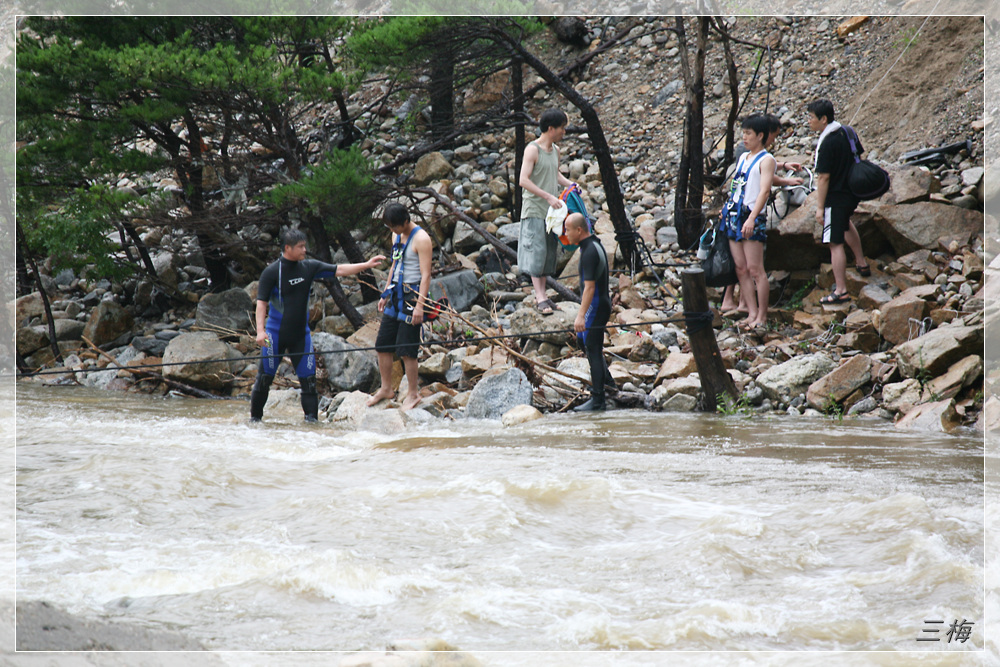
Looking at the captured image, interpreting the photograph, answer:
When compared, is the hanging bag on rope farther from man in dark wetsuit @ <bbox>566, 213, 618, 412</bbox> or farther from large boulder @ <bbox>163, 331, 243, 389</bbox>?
large boulder @ <bbox>163, 331, 243, 389</bbox>

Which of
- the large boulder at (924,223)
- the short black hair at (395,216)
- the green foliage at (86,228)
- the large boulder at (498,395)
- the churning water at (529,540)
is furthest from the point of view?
the green foliage at (86,228)

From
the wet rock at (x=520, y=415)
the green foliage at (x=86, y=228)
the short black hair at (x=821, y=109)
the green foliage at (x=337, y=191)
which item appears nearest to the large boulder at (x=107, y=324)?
the green foliage at (x=86, y=228)

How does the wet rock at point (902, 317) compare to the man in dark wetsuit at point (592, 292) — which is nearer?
the man in dark wetsuit at point (592, 292)

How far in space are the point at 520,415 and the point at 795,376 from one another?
2.31 metres

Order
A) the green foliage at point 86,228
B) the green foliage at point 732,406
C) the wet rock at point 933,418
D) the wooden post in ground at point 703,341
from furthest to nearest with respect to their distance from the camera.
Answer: the green foliage at point 86,228 → the green foliage at point 732,406 → the wooden post in ground at point 703,341 → the wet rock at point 933,418

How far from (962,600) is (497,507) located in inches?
75.8

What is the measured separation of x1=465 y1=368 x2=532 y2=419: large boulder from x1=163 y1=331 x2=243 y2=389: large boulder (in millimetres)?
3869

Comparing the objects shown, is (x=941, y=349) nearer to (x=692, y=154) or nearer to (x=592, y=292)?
(x=592, y=292)

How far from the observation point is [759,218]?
697 centimetres

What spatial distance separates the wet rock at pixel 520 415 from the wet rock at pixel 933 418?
8.91 ft

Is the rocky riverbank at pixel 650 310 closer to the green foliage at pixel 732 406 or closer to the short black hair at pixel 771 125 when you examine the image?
the green foliage at pixel 732 406

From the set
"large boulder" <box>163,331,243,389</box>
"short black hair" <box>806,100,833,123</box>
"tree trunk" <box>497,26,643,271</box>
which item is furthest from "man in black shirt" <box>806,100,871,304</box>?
"large boulder" <box>163,331,243,389</box>

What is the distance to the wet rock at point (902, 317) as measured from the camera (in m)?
6.27

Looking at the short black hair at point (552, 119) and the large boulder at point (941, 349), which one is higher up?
the short black hair at point (552, 119)
